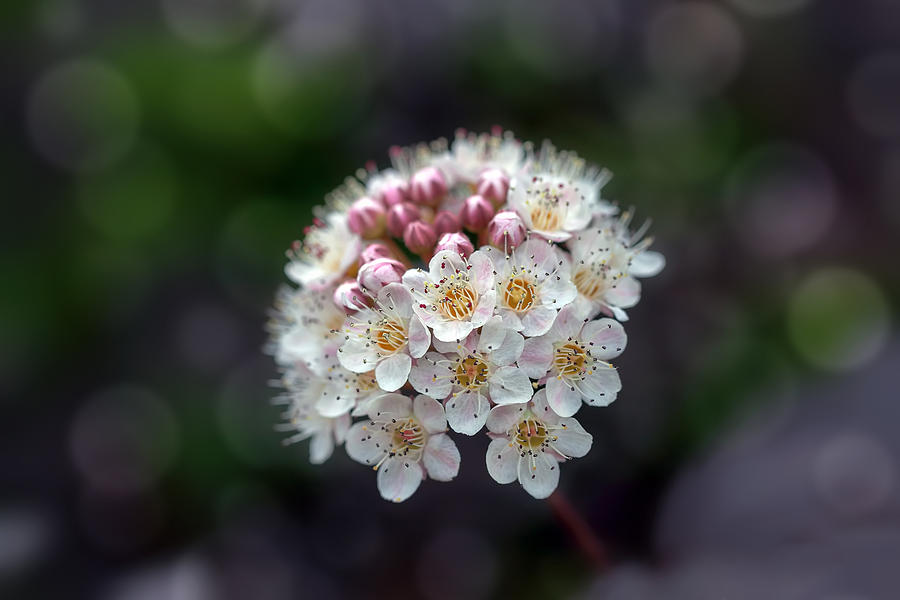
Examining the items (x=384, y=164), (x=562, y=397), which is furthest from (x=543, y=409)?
(x=384, y=164)

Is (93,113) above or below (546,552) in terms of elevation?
above

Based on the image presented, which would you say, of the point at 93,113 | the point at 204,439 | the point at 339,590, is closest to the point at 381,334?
the point at 339,590

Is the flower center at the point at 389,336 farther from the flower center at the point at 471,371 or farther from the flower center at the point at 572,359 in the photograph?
the flower center at the point at 572,359

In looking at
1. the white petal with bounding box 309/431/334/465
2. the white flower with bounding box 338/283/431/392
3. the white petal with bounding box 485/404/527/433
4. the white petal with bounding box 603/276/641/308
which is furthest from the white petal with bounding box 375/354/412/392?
the white petal with bounding box 603/276/641/308

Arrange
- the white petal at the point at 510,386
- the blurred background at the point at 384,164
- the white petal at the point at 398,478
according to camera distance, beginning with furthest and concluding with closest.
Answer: the blurred background at the point at 384,164 < the white petal at the point at 398,478 < the white petal at the point at 510,386

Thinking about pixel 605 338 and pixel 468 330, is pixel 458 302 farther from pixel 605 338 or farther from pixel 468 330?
pixel 605 338

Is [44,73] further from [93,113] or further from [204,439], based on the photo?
[204,439]

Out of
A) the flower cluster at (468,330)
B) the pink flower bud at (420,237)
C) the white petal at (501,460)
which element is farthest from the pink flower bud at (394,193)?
the white petal at (501,460)
